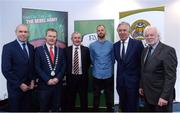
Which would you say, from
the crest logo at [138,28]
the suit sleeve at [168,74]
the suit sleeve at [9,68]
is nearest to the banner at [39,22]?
the crest logo at [138,28]

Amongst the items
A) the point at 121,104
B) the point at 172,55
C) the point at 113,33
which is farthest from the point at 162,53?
the point at 113,33

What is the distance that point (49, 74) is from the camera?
3.62m

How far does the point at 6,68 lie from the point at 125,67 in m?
1.71

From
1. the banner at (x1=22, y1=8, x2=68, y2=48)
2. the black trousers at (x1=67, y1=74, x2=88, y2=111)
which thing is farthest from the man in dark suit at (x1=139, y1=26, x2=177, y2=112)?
the banner at (x1=22, y1=8, x2=68, y2=48)

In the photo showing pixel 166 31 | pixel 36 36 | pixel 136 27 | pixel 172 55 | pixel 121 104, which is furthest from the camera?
pixel 166 31

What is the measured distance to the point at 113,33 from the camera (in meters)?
5.10

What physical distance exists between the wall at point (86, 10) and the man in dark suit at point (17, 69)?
223 centimetres

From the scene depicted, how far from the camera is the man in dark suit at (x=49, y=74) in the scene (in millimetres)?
3596

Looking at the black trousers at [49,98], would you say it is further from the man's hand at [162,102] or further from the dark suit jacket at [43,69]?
the man's hand at [162,102]

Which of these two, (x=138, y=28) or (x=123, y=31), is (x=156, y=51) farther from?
(x=138, y=28)

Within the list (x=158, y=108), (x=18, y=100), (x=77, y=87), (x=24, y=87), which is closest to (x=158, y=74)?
(x=158, y=108)

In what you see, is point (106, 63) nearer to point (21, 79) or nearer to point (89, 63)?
point (89, 63)

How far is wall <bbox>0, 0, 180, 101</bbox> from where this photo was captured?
575 centimetres

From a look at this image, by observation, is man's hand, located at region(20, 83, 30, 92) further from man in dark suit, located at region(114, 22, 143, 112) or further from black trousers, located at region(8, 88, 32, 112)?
man in dark suit, located at region(114, 22, 143, 112)
